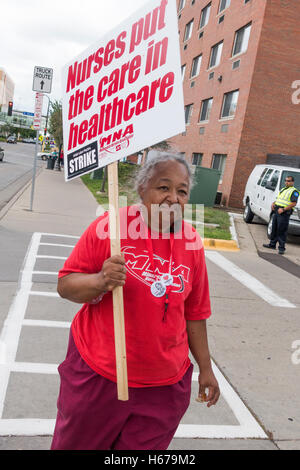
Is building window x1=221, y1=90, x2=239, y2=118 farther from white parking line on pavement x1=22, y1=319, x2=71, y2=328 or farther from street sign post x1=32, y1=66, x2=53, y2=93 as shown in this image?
white parking line on pavement x1=22, y1=319, x2=71, y2=328

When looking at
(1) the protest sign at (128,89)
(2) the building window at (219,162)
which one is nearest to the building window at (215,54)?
(2) the building window at (219,162)

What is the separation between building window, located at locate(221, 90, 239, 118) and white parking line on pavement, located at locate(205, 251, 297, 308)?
13563 millimetres

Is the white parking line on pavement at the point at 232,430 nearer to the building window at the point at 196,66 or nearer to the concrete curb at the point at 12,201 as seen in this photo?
the concrete curb at the point at 12,201

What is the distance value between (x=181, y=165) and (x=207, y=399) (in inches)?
45.7

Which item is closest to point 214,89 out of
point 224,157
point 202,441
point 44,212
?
point 224,157

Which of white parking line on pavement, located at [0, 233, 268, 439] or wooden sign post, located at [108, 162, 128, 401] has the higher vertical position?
wooden sign post, located at [108, 162, 128, 401]

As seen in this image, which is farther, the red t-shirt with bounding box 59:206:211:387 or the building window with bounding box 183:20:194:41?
the building window with bounding box 183:20:194:41

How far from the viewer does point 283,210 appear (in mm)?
10883

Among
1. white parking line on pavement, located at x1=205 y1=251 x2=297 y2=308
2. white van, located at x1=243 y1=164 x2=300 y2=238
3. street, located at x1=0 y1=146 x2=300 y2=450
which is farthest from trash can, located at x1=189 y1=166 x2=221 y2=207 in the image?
street, located at x1=0 y1=146 x2=300 y2=450

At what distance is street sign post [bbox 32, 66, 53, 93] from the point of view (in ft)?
36.1

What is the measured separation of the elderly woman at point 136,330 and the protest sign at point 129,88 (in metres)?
0.19

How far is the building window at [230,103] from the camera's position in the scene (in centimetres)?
2128

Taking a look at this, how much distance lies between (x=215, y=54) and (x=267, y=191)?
593 inches

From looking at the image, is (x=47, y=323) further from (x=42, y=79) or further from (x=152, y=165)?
(x=42, y=79)
